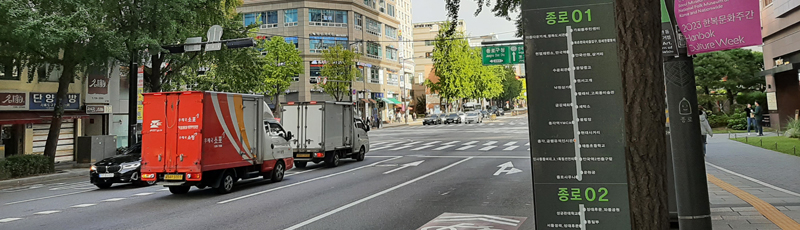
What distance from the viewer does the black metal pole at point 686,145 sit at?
5066mm

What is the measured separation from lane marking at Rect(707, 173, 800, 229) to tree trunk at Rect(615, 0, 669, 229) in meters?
4.91

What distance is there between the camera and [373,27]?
64.8 metres

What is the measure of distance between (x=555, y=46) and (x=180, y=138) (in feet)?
33.2

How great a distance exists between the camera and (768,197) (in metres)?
8.23

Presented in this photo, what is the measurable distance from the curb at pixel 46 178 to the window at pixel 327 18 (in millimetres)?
41151

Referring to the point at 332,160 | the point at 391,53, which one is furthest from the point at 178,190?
the point at 391,53

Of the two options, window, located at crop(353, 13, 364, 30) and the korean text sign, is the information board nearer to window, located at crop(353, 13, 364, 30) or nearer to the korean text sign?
the korean text sign

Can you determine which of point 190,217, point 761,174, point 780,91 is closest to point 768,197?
point 761,174

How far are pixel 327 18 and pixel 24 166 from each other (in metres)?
44.0

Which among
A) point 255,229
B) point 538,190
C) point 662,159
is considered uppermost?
point 662,159

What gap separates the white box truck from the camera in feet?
57.4

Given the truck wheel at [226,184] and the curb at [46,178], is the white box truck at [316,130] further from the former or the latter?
the curb at [46,178]

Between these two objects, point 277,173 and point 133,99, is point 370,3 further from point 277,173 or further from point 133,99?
point 277,173

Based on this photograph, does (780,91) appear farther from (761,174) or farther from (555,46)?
(555,46)
